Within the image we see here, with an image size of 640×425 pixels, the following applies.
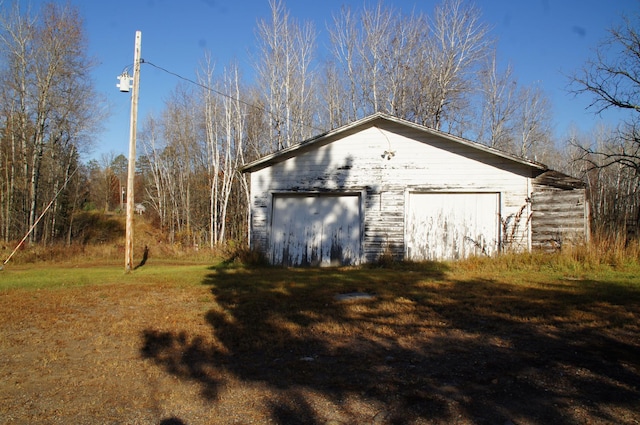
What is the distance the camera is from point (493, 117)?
33125 mm

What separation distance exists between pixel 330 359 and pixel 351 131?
960cm

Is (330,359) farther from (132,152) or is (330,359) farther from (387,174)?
(132,152)

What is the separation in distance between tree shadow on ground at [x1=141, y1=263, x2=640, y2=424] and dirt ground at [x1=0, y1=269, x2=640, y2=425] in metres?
0.02

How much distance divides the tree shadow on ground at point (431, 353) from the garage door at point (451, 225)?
4.67 meters

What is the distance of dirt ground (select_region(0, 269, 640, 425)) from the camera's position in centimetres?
352

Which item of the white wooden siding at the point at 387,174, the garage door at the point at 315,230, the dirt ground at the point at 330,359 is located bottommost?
the dirt ground at the point at 330,359

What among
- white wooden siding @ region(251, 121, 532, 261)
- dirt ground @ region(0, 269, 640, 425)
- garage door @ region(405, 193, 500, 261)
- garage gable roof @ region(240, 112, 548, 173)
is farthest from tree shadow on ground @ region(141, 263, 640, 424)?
garage gable roof @ region(240, 112, 548, 173)

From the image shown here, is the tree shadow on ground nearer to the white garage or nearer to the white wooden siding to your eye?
the white garage

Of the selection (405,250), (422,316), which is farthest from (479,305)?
(405,250)

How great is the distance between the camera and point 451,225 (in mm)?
13203

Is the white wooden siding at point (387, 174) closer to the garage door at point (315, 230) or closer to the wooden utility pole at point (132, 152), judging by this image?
the garage door at point (315, 230)

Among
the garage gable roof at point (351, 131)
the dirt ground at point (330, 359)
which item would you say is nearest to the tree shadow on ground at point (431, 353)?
the dirt ground at point (330, 359)

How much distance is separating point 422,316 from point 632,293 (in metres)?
3.60

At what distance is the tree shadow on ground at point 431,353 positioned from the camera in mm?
3471
